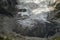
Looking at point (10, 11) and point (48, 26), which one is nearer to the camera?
point (48, 26)

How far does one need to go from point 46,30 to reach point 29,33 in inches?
31.6

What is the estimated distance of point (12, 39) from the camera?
3449mm

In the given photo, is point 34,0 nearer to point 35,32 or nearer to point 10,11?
point 10,11

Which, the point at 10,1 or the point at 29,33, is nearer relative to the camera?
the point at 29,33

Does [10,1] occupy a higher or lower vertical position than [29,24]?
higher

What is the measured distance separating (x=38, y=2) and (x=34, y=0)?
1.38 ft

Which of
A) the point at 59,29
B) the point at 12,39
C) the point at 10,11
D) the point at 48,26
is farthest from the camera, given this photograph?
the point at 10,11

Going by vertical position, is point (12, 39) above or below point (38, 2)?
above

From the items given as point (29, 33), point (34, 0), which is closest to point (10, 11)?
point (29, 33)

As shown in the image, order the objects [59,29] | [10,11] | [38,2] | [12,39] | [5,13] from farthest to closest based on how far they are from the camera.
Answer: [38,2] → [10,11] → [5,13] → [59,29] → [12,39]

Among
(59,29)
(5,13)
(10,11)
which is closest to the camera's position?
(59,29)

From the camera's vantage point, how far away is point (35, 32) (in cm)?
592

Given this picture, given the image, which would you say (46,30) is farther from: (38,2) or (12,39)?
(38,2)

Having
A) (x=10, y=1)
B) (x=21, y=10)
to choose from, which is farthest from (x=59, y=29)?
(x=21, y=10)
